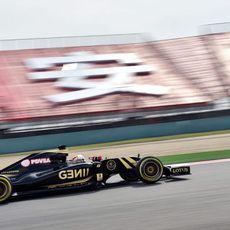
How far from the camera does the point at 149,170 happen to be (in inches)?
312

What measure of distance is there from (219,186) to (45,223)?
9.55ft

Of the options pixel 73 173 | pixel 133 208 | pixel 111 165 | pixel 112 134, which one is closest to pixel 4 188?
pixel 73 173

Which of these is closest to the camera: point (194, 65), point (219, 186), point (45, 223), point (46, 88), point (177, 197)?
point (45, 223)

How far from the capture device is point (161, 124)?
81.7 ft

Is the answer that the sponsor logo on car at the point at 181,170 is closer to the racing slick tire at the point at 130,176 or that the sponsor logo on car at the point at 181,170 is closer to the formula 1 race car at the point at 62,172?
the formula 1 race car at the point at 62,172

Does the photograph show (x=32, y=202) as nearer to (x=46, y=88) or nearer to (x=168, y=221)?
(x=168, y=221)

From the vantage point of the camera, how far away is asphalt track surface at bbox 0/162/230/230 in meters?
5.14

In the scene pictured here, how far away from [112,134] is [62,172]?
16516mm

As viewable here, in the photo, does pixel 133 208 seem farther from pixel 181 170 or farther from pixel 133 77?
pixel 133 77

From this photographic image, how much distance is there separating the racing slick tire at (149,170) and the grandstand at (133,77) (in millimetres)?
17310

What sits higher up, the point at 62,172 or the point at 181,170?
the point at 62,172

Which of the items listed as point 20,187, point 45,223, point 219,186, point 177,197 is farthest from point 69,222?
point 219,186

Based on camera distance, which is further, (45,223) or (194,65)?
(194,65)

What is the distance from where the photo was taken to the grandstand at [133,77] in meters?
26.4
